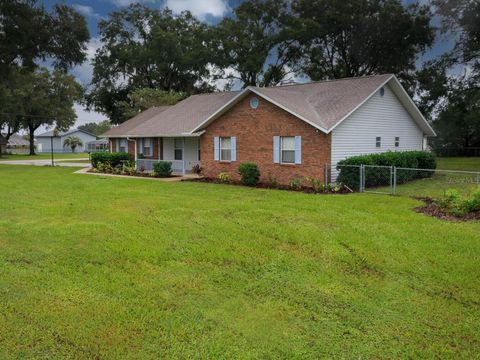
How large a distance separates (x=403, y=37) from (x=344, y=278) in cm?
3727

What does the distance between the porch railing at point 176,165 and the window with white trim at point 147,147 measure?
1725mm

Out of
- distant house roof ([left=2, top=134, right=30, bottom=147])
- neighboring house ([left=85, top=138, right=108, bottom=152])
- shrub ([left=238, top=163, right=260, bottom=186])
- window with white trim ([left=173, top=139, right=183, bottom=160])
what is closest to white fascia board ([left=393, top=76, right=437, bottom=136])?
shrub ([left=238, top=163, right=260, bottom=186])

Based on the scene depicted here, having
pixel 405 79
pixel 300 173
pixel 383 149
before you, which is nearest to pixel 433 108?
pixel 405 79

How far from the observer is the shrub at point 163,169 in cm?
2347

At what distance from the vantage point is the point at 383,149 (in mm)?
20703

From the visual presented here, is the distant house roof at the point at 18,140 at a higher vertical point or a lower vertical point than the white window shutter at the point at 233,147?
higher

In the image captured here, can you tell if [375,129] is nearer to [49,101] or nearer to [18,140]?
[49,101]

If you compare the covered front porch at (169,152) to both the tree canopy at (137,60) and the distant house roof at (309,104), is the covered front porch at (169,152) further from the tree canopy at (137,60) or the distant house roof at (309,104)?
the tree canopy at (137,60)

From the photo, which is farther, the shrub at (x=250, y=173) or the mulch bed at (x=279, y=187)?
the shrub at (x=250, y=173)

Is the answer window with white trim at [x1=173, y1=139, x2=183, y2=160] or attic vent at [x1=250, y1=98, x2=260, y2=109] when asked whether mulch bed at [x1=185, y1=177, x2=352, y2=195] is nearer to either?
attic vent at [x1=250, y1=98, x2=260, y2=109]

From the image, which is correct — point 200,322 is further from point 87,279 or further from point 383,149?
point 383,149

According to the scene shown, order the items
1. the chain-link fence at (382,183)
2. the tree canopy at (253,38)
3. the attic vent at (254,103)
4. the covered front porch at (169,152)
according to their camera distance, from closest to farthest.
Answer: the chain-link fence at (382,183), the attic vent at (254,103), the covered front porch at (169,152), the tree canopy at (253,38)

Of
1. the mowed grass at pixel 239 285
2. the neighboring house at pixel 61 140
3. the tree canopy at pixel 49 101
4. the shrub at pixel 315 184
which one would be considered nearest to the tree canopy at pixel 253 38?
the shrub at pixel 315 184

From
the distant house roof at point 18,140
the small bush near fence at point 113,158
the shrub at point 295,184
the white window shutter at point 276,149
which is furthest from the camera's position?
the distant house roof at point 18,140
